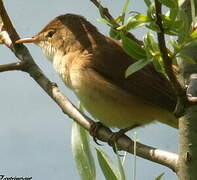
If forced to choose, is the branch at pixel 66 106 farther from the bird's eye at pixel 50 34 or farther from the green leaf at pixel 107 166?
the bird's eye at pixel 50 34

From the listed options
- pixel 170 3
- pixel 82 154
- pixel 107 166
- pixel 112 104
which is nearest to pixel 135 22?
pixel 170 3

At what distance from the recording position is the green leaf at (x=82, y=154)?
1839mm

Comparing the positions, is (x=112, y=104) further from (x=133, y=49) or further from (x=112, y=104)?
(x=133, y=49)

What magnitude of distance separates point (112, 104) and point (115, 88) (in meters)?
0.11

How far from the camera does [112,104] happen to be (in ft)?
10.3

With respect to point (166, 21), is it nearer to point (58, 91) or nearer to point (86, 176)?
point (86, 176)

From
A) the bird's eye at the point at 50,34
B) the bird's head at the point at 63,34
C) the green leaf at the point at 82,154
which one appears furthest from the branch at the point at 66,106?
the bird's eye at the point at 50,34

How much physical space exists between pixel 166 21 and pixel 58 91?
1314mm

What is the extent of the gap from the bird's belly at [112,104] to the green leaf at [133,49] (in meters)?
1.71

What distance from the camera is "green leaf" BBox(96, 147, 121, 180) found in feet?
5.48

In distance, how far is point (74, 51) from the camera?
12.2 feet

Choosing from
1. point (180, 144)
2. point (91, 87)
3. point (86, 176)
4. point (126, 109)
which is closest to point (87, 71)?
point (91, 87)

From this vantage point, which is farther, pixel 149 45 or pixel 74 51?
pixel 74 51

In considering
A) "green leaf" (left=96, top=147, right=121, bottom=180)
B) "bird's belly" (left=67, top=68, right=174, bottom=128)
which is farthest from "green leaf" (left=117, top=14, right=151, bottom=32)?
"bird's belly" (left=67, top=68, right=174, bottom=128)
